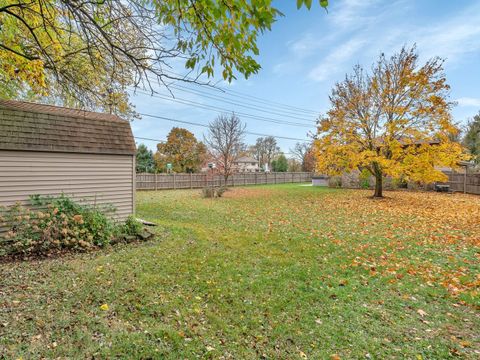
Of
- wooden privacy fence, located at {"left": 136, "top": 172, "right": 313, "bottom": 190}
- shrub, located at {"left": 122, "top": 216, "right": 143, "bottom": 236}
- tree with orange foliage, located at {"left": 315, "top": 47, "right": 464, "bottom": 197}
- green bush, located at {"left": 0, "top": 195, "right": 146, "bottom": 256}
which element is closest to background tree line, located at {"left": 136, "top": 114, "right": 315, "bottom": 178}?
wooden privacy fence, located at {"left": 136, "top": 172, "right": 313, "bottom": 190}

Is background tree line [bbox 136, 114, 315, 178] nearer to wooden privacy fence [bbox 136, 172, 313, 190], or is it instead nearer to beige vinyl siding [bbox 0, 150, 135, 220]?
wooden privacy fence [bbox 136, 172, 313, 190]

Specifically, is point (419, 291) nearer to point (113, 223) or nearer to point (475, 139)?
point (113, 223)

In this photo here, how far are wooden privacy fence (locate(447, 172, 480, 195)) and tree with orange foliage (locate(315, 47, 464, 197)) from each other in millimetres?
5965

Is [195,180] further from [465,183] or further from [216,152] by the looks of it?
[465,183]

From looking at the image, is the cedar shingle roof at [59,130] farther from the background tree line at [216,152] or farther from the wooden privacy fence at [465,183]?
the wooden privacy fence at [465,183]

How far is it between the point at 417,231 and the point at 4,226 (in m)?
A: 9.80

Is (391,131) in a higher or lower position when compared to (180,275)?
higher

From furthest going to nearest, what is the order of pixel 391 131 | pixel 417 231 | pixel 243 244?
1. pixel 391 131
2. pixel 417 231
3. pixel 243 244

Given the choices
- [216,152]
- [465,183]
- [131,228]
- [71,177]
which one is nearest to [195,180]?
[216,152]

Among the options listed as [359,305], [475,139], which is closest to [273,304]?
[359,305]

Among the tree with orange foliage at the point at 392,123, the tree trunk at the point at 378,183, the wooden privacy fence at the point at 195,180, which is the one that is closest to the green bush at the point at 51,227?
the tree with orange foliage at the point at 392,123

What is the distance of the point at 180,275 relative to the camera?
414 centimetres

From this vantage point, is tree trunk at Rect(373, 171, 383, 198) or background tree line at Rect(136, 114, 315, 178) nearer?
tree trunk at Rect(373, 171, 383, 198)

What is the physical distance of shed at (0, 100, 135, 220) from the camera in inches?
216
